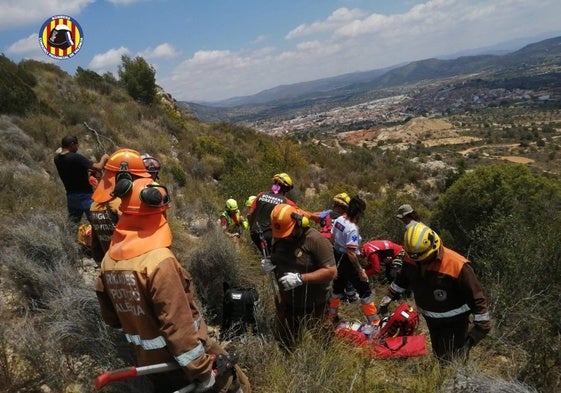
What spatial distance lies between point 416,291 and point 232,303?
175 centimetres

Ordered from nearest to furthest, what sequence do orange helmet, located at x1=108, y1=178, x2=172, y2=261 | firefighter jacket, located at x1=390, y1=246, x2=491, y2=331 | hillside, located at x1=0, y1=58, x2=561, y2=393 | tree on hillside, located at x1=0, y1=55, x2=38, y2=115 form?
orange helmet, located at x1=108, y1=178, x2=172, y2=261 → hillside, located at x1=0, y1=58, x2=561, y2=393 → firefighter jacket, located at x1=390, y1=246, x2=491, y2=331 → tree on hillside, located at x1=0, y1=55, x2=38, y2=115

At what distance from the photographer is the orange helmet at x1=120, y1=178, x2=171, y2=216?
2312mm

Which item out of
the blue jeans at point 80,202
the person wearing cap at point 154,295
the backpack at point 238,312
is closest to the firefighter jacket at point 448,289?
the backpack at point 238,312

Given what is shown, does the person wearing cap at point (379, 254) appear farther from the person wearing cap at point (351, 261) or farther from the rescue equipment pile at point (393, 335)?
the rescue equipment pile at point (393, 335)

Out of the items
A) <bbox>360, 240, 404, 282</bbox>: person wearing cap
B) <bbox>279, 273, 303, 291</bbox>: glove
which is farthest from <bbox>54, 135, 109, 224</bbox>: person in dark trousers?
<bbox>360, 240, 404, 282</bbox>: person wearing cap

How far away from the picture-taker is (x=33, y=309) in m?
3.85

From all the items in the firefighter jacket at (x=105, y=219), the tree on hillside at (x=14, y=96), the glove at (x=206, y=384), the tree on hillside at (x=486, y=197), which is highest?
the tree on hillside at (x=14, y=96)

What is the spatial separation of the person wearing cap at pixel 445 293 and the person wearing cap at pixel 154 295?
1.98 metres

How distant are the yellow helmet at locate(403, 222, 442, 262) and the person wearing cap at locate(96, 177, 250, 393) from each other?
6.17 feet

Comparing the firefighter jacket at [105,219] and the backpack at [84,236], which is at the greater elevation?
the firefighter jacket at [105,219]

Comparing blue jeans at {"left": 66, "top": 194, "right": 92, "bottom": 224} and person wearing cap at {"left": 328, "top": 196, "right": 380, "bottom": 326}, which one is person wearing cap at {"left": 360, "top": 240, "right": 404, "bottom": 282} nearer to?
person wearing cap at {"left": 328, "top": 196, "right": 380, "bottom": 326}

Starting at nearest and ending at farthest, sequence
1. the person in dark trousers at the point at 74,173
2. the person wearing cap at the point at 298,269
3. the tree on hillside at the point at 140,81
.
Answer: the person wearing cap at the point at 298,269 < the person in dark trousers at the point at 74,173 < the tree on hillside at the point at 140,81

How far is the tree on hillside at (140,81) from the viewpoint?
87.4 ft

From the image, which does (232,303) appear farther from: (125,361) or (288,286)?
(125,361)
